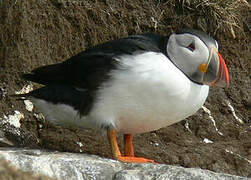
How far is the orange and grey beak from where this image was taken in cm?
470

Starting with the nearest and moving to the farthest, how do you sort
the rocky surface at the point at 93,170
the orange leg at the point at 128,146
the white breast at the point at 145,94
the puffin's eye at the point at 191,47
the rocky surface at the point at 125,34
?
the rocky surface at the point at 93,170, the white breast at the point at 145,94, the puffin's eye at the point at 191,47, the orange leg at the point at 128,146, the rocky surface at the point at 125,34

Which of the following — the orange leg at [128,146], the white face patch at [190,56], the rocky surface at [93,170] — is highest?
the white face patch at [190,56]

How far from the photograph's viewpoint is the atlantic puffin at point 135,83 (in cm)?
450

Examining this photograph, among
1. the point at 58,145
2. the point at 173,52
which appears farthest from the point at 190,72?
the point at 58,145

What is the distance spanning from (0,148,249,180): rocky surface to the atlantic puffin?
547 mm

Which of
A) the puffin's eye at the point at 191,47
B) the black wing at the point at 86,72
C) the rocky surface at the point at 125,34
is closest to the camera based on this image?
the black wing at the point at 86,72

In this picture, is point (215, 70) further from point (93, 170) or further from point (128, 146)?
point (93, 170)

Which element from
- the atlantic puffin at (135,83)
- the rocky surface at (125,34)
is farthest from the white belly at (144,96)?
the rocky surface at (125,34)

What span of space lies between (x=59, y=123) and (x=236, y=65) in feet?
8.81

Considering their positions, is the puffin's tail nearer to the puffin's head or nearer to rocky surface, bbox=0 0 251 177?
rocky surface, bbox=0 0 251 177

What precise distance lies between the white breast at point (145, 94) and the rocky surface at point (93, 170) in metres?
0.59

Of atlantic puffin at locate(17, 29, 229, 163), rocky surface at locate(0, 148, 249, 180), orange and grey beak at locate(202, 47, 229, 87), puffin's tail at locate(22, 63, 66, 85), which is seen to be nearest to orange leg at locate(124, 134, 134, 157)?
atlantic puffin at locate(17, 29, 229, 163)

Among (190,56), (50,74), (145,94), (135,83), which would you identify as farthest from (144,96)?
(50,74)

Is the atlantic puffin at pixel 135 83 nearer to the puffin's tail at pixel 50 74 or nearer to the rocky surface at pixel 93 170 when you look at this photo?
the puffin's tail at pixel 50 74
